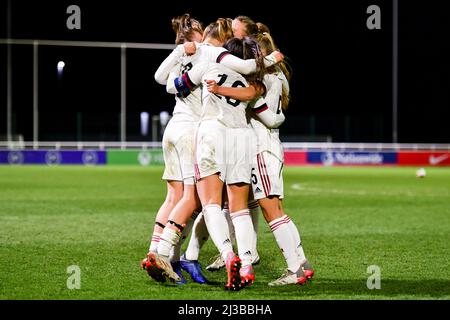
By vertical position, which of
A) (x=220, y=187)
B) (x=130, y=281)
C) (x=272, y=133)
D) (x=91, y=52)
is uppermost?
(x=91, y=52)

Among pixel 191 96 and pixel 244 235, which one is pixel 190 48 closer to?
pixel 191 96

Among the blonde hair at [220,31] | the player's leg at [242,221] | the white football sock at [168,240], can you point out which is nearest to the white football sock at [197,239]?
the white football sock at [168,240]

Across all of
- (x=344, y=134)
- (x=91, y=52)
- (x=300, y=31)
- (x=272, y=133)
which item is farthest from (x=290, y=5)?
(x=272, y=133)

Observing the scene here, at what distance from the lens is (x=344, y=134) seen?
39156 mm

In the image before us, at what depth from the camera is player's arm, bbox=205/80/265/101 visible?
20.1ft

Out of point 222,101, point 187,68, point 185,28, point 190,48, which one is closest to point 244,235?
point 222,101

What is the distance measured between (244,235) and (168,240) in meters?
0.66

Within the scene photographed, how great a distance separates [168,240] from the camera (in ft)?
21.0

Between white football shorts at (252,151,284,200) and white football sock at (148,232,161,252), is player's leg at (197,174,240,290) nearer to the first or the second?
white football shorts at (252,151,284,200)

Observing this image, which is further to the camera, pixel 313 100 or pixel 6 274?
pixel 313 100

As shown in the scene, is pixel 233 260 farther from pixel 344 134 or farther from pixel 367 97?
pixel 367 97

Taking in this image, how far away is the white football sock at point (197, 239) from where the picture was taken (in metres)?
6.85

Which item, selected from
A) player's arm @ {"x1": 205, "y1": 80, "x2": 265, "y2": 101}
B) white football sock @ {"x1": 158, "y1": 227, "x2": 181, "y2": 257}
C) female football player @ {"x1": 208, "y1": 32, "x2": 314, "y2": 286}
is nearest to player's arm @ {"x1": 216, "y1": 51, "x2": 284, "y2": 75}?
player's arm @ {"x1": 205, "y1": 80, "x2": 265, "y2": 101}
